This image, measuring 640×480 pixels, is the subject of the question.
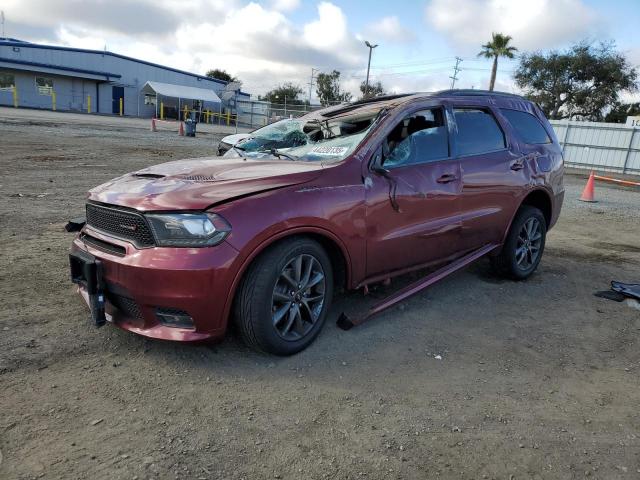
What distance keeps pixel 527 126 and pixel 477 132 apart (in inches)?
40.2

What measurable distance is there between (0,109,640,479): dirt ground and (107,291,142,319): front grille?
316 millimetres

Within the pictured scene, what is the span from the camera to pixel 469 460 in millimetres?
2502

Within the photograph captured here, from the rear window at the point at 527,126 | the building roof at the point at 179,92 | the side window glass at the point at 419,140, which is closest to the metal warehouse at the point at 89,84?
the building roof at the point at 179,92

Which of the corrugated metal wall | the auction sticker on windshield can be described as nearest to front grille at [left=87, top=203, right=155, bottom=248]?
the auction sticker on windshield

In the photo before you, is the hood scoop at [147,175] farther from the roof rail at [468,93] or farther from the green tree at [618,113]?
the green tree at [618,113]

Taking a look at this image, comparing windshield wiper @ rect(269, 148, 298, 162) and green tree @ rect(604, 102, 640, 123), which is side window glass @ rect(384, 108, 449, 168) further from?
green tree @ rect(604, 102, 640, 123)

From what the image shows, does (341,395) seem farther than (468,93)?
No

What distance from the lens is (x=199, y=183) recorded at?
323cm

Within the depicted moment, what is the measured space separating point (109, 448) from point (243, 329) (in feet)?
3.29

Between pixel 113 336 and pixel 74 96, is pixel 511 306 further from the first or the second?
pixel 74 96

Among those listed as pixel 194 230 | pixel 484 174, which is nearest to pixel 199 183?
pixel 194 230

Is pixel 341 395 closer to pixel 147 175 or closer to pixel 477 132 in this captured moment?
pixel 147 175

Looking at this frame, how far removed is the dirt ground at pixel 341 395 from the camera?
243 centimetres

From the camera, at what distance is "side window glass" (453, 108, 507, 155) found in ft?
14.6
